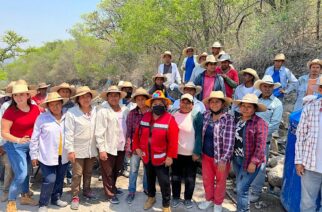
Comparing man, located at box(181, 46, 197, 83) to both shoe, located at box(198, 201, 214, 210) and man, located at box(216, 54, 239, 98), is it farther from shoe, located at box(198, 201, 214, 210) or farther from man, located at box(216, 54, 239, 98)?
shoe, located at box(198, 201, 214, 210)

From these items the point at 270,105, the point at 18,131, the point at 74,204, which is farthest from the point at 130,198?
the point at 270,105

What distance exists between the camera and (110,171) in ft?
17.7

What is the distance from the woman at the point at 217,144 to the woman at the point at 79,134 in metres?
1.91

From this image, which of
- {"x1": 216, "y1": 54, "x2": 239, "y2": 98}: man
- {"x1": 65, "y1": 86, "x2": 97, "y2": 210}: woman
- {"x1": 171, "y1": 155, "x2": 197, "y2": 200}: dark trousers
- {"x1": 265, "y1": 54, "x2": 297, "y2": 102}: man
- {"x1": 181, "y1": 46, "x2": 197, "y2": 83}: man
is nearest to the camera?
{"x1": 65, "y1": 86, "x2": 97, "y2": 210}: woman

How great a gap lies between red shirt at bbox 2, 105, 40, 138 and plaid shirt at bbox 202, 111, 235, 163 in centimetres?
291

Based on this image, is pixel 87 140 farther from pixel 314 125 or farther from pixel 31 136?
pixel 314 125

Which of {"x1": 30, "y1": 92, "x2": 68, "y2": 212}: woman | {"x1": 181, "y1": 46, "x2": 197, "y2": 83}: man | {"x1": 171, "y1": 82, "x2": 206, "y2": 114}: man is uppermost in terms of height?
{"x1": 181, "y1": 46, "x2": 197, "y2": 83}: man

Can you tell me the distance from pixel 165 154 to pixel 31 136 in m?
2.14

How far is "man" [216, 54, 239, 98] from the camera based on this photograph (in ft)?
20.6

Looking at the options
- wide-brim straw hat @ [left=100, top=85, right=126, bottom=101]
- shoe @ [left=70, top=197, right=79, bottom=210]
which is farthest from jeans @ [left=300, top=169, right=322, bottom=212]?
shoe @ [left=70, top=197, right=79, bottom=210]

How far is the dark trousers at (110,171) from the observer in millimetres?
5367

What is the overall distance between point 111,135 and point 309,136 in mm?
3047

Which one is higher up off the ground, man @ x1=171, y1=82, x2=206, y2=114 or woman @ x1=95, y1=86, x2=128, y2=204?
man @ x1=171, y1=82, x2=206, y2=114

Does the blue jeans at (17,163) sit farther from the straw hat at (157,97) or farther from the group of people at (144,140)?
the straw hat at (157,97)
